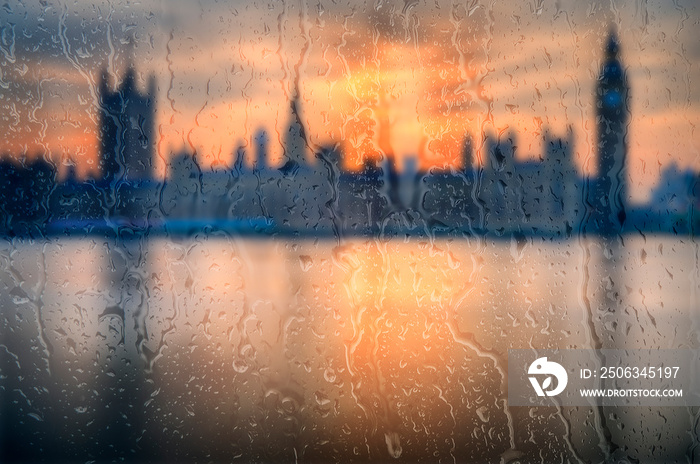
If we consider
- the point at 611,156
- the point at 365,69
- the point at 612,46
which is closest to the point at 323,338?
the point at 365,69

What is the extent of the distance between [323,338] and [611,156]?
3.06ft

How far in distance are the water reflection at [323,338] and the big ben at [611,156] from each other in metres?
0.08

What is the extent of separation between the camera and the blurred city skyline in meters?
1.57

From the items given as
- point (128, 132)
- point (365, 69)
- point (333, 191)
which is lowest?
point (333, 191)

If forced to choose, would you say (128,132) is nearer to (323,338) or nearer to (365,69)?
(365,69)

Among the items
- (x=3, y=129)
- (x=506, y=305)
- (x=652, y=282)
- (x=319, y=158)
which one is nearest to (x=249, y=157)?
(x=319, y=158)

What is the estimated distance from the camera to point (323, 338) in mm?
1594

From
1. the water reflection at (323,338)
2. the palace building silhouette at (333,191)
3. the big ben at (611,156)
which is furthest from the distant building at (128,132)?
the big ben at (611,156)

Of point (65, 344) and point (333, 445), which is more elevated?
point (65, 344)

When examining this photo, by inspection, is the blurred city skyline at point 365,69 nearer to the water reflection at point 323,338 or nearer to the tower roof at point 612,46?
the tower roof at point 612,46

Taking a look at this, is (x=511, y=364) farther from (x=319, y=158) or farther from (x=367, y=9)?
(x=367, y=9)

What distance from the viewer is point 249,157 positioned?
159 centimetres

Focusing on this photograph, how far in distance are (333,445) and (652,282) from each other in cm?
98

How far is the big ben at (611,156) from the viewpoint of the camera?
158 cm
